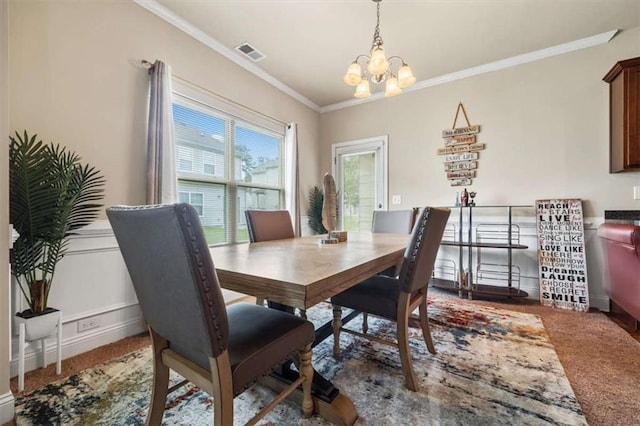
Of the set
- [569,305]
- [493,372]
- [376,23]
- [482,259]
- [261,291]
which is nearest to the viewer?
[261,291]

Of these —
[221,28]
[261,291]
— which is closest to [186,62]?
[221,28]

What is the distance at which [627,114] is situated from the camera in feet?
7.74

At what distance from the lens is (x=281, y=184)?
3744 mm

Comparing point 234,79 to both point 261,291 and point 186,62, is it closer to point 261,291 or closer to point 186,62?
point 186,62

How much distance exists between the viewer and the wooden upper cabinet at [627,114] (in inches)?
91.2

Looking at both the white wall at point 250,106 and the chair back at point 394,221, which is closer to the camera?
the white wall at point 250,106

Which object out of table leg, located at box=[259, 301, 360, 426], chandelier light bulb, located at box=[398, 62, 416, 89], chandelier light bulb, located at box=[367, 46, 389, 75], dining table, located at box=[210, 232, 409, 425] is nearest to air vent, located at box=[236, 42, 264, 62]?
chandelier light bulb, located at box=[367, 46, 389, 75]

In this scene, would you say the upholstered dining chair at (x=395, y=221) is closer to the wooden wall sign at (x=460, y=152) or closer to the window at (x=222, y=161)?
the wooden wall sign at (x=460, y=152)

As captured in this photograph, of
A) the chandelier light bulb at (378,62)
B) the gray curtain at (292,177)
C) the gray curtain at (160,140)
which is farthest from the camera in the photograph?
the gray curtain at (292,177)

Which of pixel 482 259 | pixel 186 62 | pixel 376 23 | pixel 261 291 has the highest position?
pixel 376 23

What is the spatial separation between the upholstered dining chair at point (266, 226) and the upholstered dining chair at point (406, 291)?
799 mm

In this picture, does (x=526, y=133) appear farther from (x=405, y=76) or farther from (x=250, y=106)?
(x=250, y=106)

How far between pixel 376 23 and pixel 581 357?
298cm

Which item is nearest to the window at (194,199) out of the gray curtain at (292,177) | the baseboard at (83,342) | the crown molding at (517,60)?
the baseboard at (83,342)
